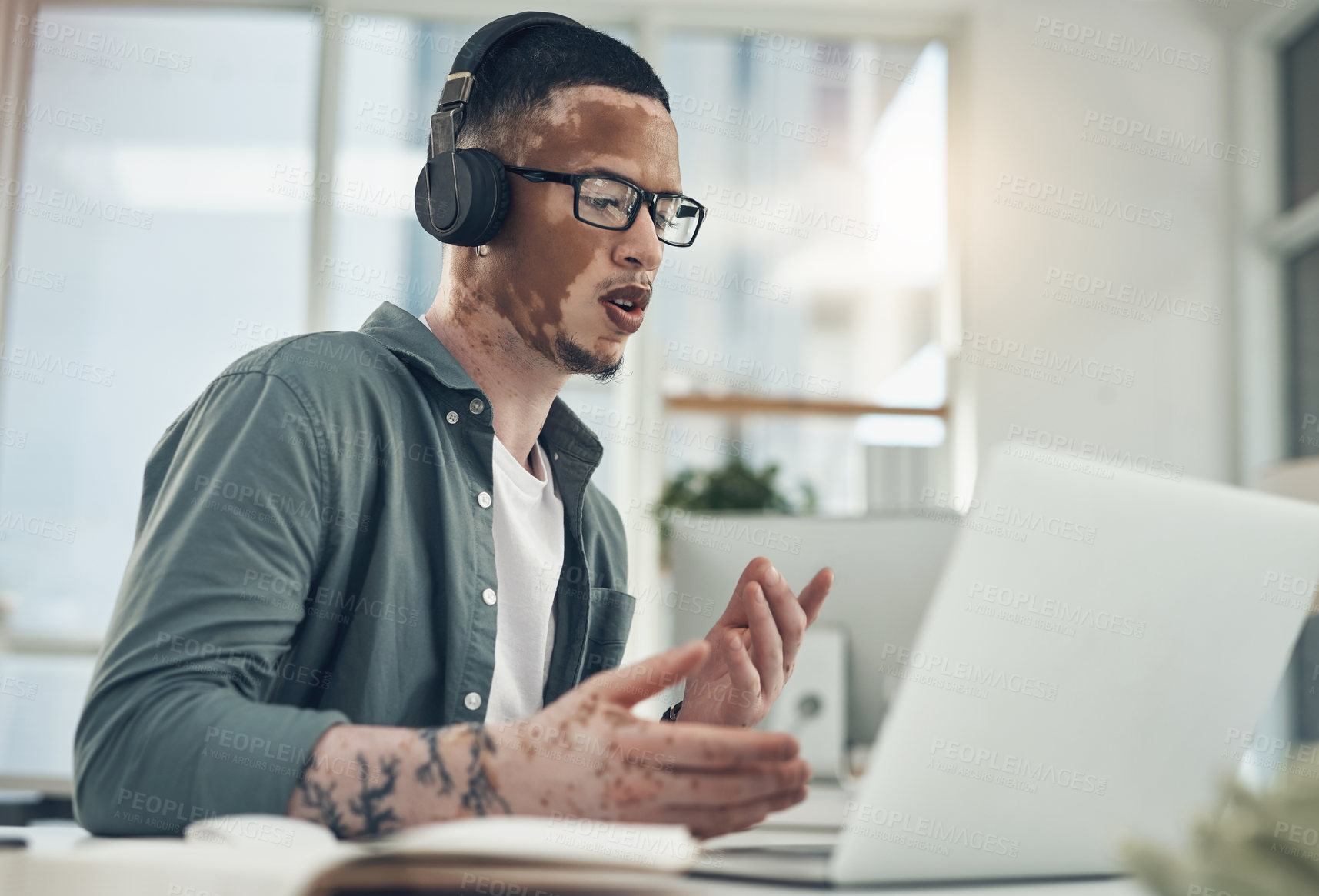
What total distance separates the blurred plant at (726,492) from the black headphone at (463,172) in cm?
212

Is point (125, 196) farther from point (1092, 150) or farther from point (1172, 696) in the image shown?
point (1172, 696)

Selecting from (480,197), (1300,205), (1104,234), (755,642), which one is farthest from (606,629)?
(1300,205)

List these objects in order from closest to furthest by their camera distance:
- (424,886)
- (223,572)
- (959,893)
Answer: (424,886), (959,893), (223,572)

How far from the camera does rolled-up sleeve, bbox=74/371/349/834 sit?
717 mm

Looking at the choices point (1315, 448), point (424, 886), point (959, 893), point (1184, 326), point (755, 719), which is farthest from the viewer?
point (1184, 326)

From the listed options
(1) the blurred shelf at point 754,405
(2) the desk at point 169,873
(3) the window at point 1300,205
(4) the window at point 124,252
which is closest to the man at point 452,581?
(2) the desk at point 169,873

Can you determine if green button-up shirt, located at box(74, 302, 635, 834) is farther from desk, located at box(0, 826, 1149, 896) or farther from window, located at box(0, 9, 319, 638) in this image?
window, located at box(0, 9, 319, 638)

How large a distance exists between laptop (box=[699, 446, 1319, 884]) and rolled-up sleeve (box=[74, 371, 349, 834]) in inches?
13.2

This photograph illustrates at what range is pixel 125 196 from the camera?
353cm

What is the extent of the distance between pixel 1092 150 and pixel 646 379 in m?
1.68

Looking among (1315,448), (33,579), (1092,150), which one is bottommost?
(33,579)

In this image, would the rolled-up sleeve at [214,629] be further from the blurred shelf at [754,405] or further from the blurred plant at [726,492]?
the blurred shelf at [754,405]

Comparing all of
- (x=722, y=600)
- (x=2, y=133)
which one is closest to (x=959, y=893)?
(x=722, y=600)

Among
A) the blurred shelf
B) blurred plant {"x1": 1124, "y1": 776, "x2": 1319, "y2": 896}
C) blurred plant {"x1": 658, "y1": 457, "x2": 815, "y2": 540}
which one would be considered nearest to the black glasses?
blurred plant {"x1": 1124, "y1": 776, "x2": 1319, "y2": 896}
